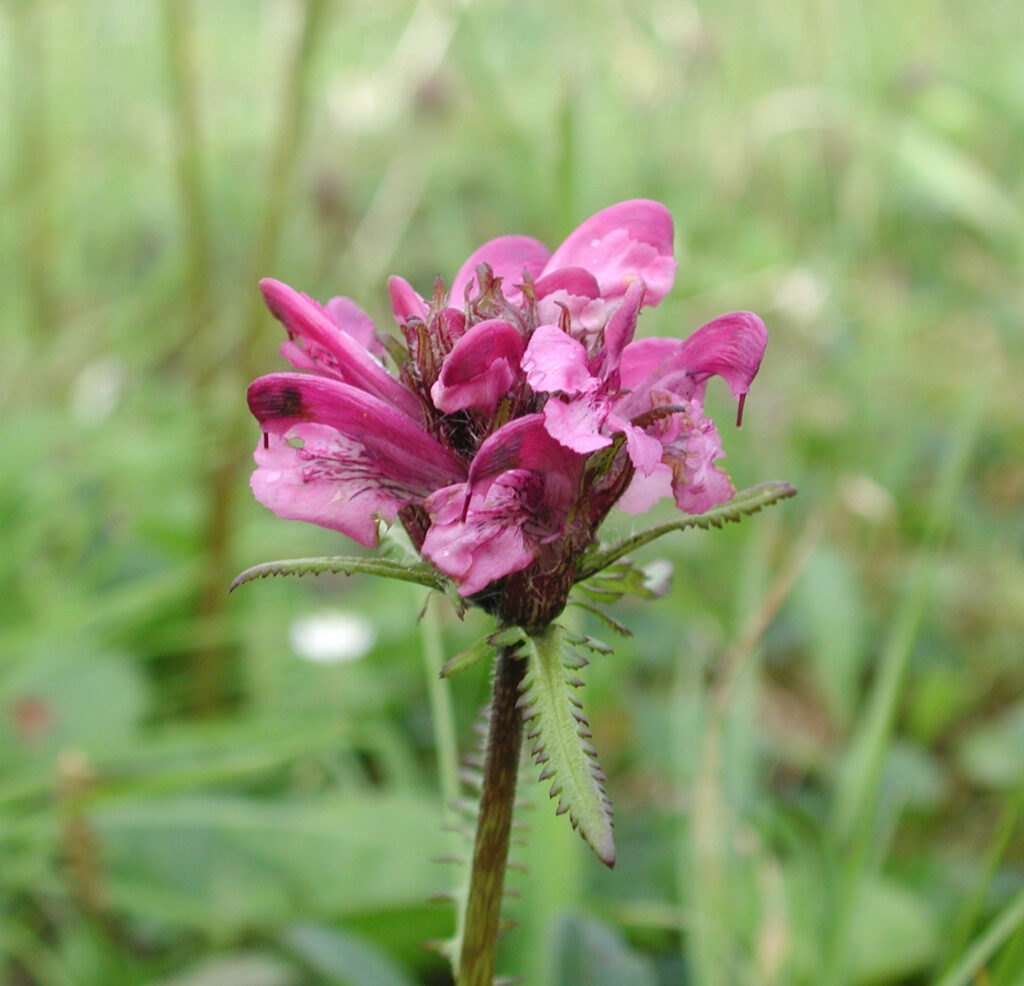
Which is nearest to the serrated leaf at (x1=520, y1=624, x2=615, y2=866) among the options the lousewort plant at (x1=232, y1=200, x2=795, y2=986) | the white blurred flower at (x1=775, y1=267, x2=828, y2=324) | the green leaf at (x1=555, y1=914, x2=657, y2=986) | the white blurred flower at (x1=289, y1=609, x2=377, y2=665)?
the lousewort plant at (x1=232, y1=200, x2=795, y2=986)

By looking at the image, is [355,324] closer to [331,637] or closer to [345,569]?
[345,569]

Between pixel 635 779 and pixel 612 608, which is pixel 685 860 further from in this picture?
pixel 612 608

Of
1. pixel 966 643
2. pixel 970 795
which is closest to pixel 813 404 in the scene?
pixel 966 643

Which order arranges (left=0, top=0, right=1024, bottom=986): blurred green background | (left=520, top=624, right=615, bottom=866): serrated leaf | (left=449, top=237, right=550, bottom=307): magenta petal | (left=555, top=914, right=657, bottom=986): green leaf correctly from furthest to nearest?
(left=0, top=0, right=1024, bottom=986): blurred green background
(left=555, top=914, right=657, bottom=986): green leaf
(left=449, top=237, right=550, bottom=307): magenta petal
(left=520, top=624, right=615, bottom=866): serrated leaf

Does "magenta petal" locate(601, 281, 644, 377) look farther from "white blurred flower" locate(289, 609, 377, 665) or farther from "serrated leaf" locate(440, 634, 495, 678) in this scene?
"white blurred flower" locate(289, 609, 377, 665)

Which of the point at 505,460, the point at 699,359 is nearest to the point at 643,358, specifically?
the point at 699,359

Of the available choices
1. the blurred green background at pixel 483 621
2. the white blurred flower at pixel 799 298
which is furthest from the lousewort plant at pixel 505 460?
the white blurred flower at pixel 799 298

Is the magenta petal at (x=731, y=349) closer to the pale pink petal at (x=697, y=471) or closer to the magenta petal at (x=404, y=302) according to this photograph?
the pale pink petal at (x=697, y=471)
